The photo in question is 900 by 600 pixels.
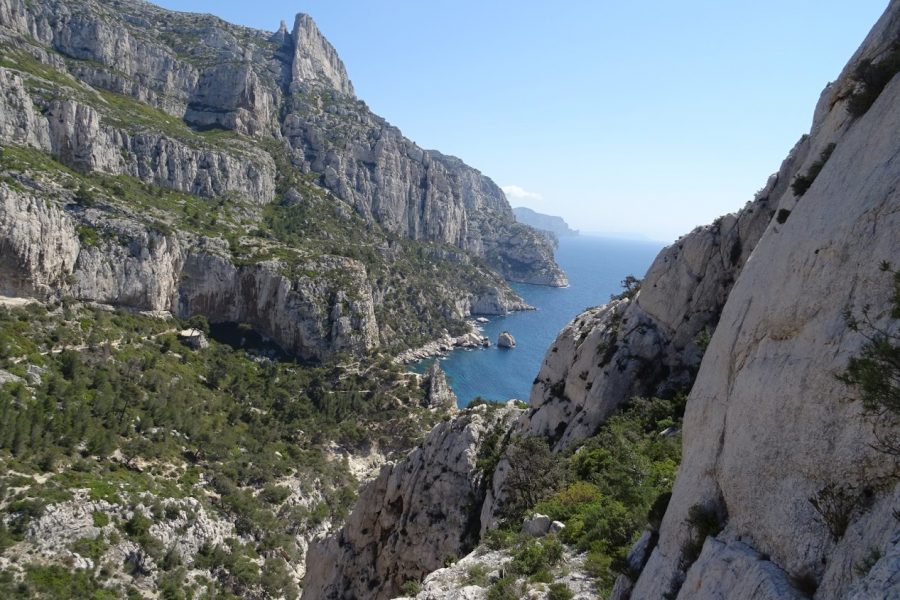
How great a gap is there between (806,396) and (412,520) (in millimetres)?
23613

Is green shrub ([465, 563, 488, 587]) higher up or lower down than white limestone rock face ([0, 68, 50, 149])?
lower down

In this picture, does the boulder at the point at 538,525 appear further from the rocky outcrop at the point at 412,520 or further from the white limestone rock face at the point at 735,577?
the white limestone rock face at the point at 735,577

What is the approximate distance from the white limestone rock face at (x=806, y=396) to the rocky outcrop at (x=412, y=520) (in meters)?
16.9

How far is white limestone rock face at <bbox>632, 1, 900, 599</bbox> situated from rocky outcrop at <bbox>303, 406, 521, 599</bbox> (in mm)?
16912

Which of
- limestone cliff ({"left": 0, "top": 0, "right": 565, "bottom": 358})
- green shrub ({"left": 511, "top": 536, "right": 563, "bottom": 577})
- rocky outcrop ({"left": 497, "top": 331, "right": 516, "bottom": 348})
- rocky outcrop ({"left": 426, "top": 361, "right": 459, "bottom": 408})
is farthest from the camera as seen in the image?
rocky outcrop ({"left": 497, "top": 331, "right": 516, "bottom": 348})

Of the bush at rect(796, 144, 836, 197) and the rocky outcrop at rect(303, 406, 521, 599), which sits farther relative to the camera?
the rocky outcrop at rect(303, 406, 521, 599)

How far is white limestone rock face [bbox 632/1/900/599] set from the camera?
634cm

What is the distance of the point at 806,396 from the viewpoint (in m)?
7.57

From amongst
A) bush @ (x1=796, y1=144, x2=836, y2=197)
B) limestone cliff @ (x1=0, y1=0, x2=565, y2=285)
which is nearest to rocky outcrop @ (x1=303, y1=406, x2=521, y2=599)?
bush @ (x1=796, y1=144, x2=836, y2=197)

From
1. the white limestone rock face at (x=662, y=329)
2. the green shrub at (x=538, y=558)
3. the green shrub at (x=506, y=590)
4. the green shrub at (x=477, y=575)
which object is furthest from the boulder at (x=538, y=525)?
the white limestone rock face at (x=662, y=329)

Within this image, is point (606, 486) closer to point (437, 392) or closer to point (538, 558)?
point (538, 558)

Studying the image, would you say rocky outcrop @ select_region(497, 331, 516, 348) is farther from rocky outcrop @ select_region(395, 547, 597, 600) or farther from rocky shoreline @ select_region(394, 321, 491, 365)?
rocky outcrop @ select_region(395, 547, 597, 600)

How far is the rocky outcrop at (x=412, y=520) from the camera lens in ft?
85.4

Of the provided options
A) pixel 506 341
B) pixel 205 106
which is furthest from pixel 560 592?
pixel 205 106
